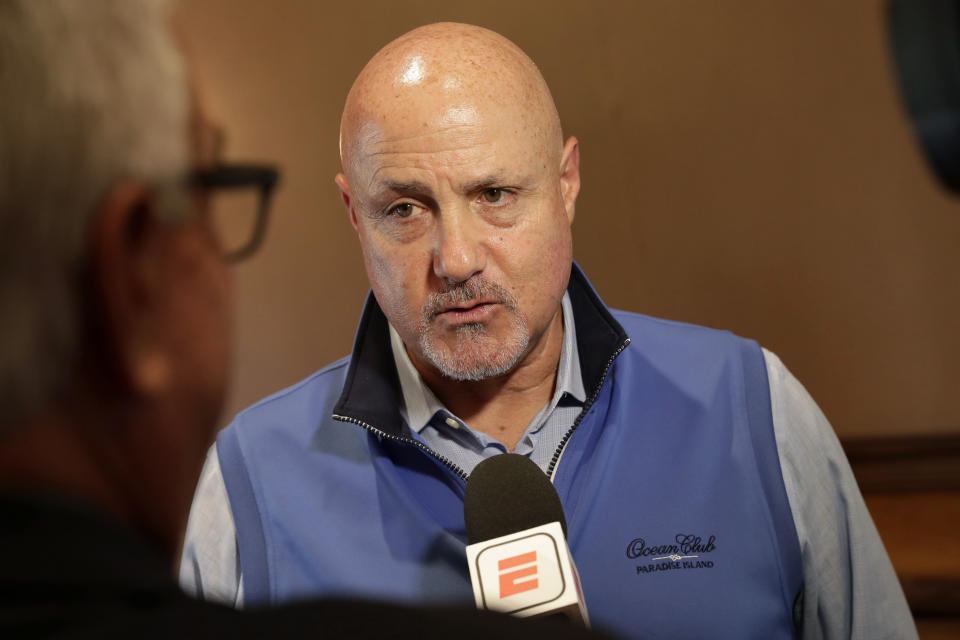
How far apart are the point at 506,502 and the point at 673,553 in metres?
0.32

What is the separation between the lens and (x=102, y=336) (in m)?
0.44

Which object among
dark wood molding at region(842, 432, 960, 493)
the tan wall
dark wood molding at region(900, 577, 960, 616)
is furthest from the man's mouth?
dark wood molding at region(842, 432, 960, 493)

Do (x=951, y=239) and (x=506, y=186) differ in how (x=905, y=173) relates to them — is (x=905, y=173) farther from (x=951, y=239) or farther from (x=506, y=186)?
(x=506, y=186)

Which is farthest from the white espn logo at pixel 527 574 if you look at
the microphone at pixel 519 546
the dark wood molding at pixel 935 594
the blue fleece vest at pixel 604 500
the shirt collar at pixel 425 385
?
the dark wood molding at pixel 935 594

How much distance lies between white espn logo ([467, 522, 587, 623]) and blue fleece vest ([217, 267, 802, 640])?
12.0 inches

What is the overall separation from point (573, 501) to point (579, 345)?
0.25 metres

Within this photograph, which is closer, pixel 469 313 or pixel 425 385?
pixel 469 313

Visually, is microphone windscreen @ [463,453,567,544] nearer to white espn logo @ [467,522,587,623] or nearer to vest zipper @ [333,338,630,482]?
white espn logo @ [467,522,587,623]

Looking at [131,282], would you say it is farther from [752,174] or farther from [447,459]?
[752,174]

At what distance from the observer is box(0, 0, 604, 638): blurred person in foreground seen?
41cm

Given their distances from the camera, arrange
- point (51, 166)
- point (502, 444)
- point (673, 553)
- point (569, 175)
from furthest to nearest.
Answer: point (569, 175) → point (502, 444) → point (673, 553) → point (51, 166)

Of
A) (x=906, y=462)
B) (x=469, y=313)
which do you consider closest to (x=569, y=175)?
(x=469, y=313)

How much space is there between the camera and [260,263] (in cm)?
363

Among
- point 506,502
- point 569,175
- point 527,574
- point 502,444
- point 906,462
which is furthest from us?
point 906,462
